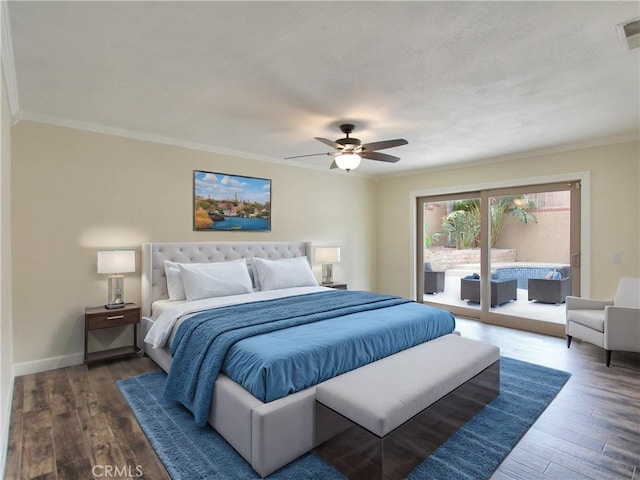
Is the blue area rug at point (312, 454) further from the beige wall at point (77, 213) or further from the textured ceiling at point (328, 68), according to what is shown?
the textured ceiling at point (328, 68)

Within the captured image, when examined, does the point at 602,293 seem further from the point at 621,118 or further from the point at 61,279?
the point at 61,279

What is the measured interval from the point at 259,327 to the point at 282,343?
0.35m

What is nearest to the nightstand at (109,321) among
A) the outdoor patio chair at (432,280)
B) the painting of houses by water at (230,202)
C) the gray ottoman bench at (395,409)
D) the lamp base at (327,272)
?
the painting of houses by water at (230,202)

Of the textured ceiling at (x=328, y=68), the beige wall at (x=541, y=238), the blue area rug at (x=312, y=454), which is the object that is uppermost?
the textured ceiling at (x=328, y=68)

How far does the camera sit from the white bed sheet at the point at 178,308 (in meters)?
3.12

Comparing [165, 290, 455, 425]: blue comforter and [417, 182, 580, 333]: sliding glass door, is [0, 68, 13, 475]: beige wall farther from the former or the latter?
[417, 182, 580, 333]: sliding glass door

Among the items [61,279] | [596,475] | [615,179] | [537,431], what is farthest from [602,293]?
[61,279]

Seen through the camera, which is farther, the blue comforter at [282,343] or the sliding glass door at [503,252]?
the sliding glass door at [503,252]

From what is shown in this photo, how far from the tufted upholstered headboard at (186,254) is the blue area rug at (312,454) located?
1128 mm

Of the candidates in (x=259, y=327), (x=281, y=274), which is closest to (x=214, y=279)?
(x=281, y=274)

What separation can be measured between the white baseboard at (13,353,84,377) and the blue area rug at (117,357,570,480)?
914 millimetres

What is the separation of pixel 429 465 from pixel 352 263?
14.7 feet

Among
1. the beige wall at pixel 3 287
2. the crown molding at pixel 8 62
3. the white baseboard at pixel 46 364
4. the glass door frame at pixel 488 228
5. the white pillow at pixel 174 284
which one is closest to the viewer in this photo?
the crown molding at pixel 8 62

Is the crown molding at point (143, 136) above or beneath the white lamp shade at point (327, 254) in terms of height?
above
